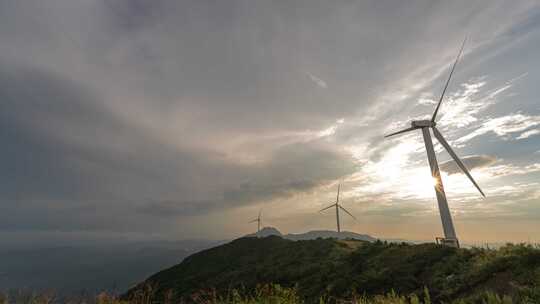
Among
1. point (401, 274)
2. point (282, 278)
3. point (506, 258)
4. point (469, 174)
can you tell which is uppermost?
point (469, 174)

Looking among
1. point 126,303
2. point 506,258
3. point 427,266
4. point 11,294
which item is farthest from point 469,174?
point 11,294

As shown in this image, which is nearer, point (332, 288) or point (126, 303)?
point (126, 303)

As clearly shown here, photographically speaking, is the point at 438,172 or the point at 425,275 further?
the point at 438,172

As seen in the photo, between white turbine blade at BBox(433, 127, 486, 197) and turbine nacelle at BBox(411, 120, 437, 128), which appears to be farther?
turbine nacelle at BBox(411, 120, 437, 128)

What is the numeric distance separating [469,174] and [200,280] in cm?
5519

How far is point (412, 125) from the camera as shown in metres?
42.8

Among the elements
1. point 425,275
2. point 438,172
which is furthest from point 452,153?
point 425,275

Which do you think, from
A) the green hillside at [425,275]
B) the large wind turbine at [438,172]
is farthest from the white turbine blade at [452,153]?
the green hillside at [425,275]

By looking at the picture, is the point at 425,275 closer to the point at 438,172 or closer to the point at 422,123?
the point at 438,172

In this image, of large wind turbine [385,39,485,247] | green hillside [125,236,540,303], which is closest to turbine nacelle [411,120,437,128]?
large wind turbine [385,39,485,247]

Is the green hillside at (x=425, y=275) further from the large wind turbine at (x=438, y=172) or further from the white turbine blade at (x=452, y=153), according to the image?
the white turbine blade at (x=452, y=153)

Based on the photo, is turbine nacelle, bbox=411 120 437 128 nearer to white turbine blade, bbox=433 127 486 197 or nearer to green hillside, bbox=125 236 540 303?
white turbine blade, bbox=433 127 486 197

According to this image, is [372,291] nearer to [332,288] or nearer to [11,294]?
[332,288]

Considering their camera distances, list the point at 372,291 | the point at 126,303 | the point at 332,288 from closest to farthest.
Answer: the point at 126,303
the point at 372,291
the point at 332,288
